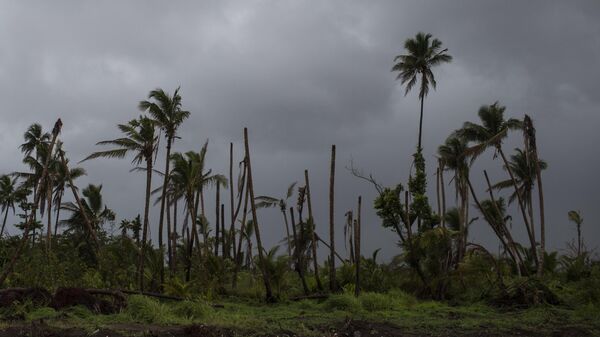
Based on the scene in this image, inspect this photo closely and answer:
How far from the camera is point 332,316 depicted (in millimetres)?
16859

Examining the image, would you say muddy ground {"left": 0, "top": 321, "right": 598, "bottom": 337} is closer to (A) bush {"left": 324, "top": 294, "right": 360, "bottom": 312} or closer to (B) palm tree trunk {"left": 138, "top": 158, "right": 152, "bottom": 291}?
(A) bush {"left": 324, "top": 294, "right": 360, "bottom": 312}

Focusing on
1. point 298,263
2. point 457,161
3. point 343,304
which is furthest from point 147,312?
point 457,161

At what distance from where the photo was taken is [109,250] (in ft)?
86.4

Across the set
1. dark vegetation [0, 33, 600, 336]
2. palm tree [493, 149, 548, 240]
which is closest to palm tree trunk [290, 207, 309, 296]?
dark vegetation [0, 33, 600, 336]

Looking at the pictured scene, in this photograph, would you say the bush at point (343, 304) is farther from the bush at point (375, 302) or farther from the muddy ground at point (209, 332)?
the muddy ground at point (209, 332)

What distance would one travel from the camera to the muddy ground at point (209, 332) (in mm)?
12120

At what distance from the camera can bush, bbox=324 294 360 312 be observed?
19047 millimetres

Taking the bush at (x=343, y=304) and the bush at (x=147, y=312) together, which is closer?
the bush at (x=147, y=312)

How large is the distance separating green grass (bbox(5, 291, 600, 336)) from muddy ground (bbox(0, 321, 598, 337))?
1.10 feet

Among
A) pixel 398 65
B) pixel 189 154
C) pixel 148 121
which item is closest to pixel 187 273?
pixel 189 154

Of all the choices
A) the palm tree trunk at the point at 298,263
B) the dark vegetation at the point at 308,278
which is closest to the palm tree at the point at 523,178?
the dark vegetation at the point at 308,278

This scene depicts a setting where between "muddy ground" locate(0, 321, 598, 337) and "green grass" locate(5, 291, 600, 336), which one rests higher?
"green grass" locate(5, 291, 600, 336)

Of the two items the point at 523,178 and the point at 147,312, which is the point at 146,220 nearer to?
the point at 147,312

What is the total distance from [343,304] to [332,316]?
253 centimetres
